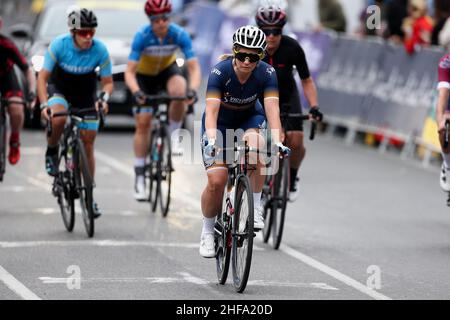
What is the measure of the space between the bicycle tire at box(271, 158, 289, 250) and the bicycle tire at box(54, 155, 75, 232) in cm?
184

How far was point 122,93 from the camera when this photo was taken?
2197 centimetres

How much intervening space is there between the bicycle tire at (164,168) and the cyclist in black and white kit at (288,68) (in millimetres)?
1408

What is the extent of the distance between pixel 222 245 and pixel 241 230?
404 mm

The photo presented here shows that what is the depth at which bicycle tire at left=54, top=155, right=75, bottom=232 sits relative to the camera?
42.9 feet

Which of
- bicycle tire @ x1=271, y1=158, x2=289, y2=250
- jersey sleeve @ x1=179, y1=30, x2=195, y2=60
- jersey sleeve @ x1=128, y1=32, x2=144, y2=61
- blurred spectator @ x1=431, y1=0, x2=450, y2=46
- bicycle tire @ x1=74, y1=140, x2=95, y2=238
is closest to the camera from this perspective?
bicycle tire @ x1=271, y1=158, x2=289, y2=250

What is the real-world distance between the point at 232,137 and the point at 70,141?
9.30 feet

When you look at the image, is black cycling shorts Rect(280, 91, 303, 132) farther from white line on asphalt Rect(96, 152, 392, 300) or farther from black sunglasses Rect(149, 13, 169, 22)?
black sunglasses Rect(149, 13, 169, 22)

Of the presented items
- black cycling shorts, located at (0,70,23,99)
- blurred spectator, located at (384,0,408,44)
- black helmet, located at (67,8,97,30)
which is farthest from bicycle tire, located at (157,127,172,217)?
blurred spectator, located at (384,0,408,44)

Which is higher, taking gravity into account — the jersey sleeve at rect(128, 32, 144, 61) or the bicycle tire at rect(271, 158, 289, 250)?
the jersey sleeve at rect(128, 32, 144, 61)

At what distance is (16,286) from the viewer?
10.2m

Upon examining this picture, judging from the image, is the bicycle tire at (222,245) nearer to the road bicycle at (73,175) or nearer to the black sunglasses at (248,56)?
the black sunglasses at (248,56)

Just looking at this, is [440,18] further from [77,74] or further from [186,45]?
[77,74]

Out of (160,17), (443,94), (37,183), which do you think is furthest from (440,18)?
(443,94)
